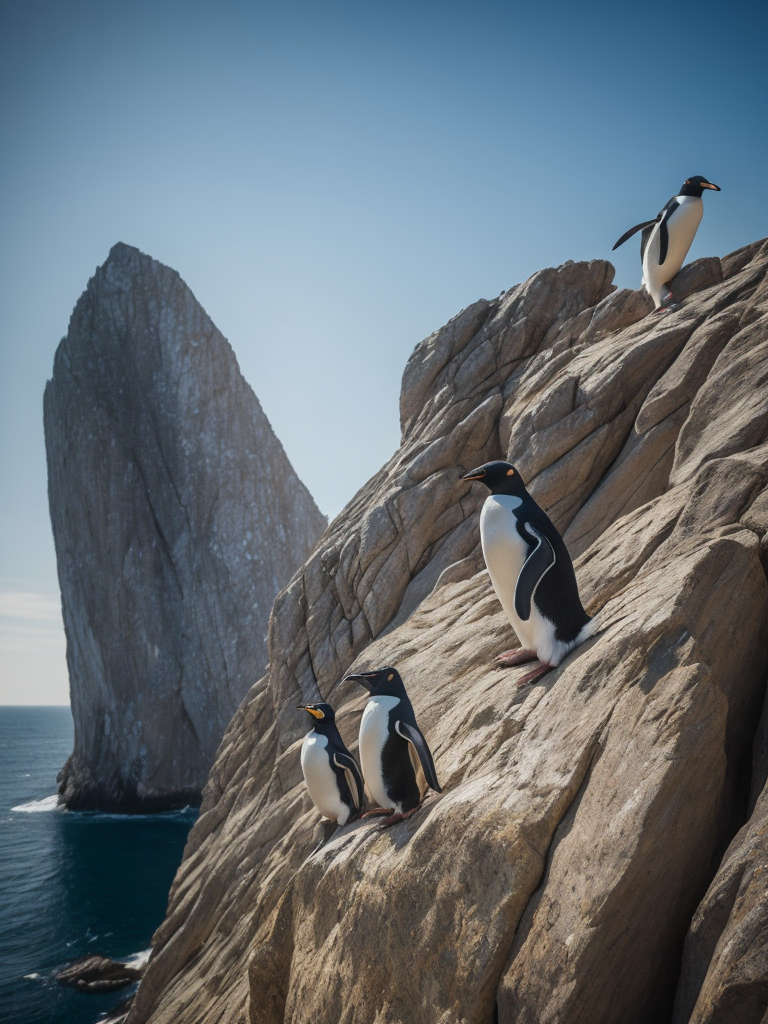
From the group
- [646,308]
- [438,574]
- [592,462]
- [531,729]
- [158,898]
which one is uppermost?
[646,308]

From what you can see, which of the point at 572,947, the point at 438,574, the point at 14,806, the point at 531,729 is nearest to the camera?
the point at 572,947

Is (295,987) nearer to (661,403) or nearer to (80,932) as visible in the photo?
(661,403)

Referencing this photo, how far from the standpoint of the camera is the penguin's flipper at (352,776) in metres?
7.70

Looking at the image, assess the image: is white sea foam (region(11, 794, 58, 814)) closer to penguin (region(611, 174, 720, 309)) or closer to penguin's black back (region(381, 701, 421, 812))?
penguin's black back (region(381, 701, 421, 812))

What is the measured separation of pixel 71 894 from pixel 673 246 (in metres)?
26.8

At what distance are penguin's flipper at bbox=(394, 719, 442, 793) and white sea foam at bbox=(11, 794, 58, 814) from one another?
41.5 metres

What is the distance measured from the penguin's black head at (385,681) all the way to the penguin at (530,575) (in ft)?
3.83

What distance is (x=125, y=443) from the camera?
4528 centimetres

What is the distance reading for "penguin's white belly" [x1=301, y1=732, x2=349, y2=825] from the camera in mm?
7730

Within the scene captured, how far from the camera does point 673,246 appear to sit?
10.3 meters

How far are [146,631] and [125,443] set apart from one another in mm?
13087

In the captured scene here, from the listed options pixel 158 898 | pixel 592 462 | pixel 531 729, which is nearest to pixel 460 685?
pixel 531 729

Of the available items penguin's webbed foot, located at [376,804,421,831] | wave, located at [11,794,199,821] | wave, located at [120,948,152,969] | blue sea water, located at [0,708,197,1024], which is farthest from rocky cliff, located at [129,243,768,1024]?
wave, located at [11,794,199,821]

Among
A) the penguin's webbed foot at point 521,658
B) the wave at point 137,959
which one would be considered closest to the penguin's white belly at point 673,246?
the penguin's webbed foot at point 521,658
